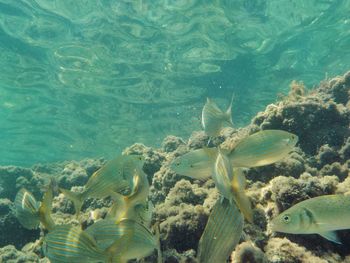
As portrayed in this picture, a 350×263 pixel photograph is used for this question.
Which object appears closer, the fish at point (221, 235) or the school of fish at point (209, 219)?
Result: the school of fish at point (209, 219)

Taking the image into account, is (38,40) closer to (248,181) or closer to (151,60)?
(151,60)

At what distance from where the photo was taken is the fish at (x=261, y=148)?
123 inches

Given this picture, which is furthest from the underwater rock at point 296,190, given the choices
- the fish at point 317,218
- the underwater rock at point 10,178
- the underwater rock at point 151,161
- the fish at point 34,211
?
the underwater rock at point 10,178

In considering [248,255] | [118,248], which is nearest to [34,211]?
[118,248]

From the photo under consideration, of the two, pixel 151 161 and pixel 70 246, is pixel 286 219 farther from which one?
pixel 151 161

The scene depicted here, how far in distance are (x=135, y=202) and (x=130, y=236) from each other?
67cm

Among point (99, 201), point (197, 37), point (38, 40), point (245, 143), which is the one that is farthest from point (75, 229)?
point (38, 40)

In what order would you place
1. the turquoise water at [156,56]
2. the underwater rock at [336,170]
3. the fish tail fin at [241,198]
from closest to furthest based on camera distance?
the fish tail fin at [241,198], the underwater rock at [336,170], the turquoise water at [156,56]

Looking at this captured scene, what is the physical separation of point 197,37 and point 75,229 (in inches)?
587

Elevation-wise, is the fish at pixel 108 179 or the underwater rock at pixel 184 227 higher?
the fish at pixel 108 179

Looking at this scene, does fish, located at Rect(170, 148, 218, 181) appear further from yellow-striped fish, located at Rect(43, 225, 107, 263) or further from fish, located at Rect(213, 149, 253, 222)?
yellow-striped fish, located at Rect(43, 225, 107, 263)

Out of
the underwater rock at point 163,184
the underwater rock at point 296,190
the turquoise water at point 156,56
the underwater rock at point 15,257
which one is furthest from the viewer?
the turquoise water at point 156,56

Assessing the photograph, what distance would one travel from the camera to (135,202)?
316cm

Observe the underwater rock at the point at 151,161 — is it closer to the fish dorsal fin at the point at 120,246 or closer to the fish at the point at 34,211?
the fish at the point at 34,211
